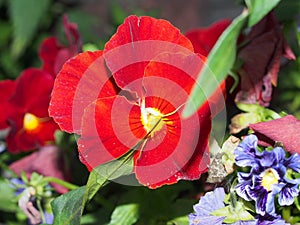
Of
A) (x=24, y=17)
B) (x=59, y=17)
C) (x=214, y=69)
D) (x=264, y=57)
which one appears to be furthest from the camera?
(x=59, y=17)

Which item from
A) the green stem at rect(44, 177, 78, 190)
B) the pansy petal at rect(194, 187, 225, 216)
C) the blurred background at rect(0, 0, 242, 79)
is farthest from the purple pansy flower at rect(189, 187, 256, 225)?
the blurred background at rect(0, 0, 242, 79)

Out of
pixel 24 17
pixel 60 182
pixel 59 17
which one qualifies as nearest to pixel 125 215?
pixel 60 182

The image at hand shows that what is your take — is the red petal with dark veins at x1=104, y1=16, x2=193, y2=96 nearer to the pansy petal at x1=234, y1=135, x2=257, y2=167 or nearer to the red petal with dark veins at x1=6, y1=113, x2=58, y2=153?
the pansy petal at x1=234, y1=135, x2=257, y2=167

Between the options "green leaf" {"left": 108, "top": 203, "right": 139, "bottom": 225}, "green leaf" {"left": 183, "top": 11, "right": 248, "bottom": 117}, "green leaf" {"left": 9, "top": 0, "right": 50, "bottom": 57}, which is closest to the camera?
"green leaf" {"left": 183, "top": 11, "right": 248, "bottom": 117}

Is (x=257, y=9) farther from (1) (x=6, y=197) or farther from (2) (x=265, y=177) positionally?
(1) (x=6, y=197)

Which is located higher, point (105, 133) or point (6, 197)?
point (105, 133)

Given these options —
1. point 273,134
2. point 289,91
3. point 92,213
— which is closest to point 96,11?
point 289,91
